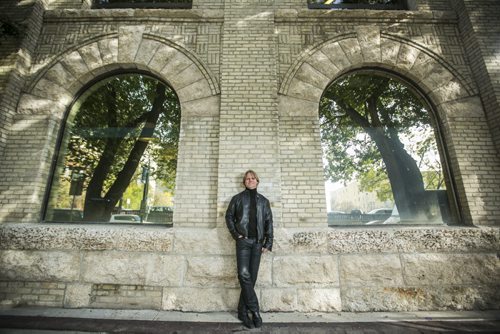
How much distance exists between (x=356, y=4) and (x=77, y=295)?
7.58 meters

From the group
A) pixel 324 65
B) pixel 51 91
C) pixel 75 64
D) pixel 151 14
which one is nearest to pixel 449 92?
pixel 324 65

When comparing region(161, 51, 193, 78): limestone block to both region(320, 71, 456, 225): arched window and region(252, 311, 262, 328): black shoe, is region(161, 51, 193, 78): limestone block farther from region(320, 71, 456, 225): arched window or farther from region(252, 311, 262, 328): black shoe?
region(252, 311, 262, 328): black shoe

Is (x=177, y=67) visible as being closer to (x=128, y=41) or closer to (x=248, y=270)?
(x=128, y=41)

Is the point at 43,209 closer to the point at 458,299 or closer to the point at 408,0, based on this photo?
the point at 458,299

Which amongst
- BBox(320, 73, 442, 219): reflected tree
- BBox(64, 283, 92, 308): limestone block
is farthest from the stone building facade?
BBox(320, 73, 442, 219): reflected tree

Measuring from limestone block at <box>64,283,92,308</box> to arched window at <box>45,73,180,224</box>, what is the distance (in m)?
1.09

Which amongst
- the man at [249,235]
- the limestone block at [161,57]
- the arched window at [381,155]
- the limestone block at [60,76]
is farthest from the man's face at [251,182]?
the limestone block at [60,76]

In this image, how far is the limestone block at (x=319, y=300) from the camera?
3.68 meters

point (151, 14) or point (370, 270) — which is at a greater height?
point (151, 14)

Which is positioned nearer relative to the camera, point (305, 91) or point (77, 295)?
point (77, 295)

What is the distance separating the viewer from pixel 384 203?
4.59m

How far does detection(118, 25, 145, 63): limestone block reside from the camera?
188 inches

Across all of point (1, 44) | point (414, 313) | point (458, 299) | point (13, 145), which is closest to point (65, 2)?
point (1, 44)

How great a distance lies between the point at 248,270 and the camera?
344cm
